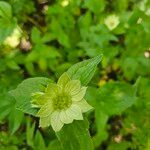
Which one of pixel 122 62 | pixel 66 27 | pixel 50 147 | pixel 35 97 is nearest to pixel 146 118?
pixel 122 62

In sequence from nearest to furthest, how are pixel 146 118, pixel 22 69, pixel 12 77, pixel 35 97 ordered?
pixel 35 97 < pixel 146 118 < pixel 12 77 < pixel 22 69

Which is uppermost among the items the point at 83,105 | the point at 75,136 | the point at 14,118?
the point at 83,105

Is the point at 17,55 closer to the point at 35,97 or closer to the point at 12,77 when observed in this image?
the point at 12,77

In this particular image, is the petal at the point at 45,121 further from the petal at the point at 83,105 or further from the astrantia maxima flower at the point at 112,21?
the astrantia maxima flower at the point at 112,21

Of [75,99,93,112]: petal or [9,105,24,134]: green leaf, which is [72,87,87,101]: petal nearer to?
[75,99,93,112]: petal

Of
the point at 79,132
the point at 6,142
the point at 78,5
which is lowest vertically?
the point at 6,142

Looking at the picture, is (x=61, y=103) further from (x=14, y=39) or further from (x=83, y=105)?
(x=14, y=39)

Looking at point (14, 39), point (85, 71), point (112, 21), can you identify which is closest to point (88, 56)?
point (112, 21)
